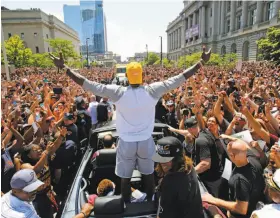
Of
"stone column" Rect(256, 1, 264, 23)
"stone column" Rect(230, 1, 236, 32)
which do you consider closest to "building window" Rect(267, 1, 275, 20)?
"stone column" Rect(256, 1, 264, 23)

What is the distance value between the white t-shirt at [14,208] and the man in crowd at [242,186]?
1632 millimetres

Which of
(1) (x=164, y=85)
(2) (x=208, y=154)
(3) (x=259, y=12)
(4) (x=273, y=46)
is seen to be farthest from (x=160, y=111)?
(3) (x=259, y=12)

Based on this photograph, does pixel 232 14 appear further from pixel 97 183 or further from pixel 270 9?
pixel 97 183

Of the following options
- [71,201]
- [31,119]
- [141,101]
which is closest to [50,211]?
[71,201]

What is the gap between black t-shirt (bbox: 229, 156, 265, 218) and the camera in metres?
2.34

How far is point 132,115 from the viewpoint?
248 cm

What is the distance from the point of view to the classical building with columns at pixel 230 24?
39.0 meters

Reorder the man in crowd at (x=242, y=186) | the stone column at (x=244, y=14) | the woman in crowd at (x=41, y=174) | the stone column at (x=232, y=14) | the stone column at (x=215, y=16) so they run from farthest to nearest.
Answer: the stone column at (x=215, y=16) → the stone column at (x=232, y=14) → the stone column at (x=244, y=14) → the woman in crowd at (x=41, y=174) → the man in crowd at (x=242, y=186)

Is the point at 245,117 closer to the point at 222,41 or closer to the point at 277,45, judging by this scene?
the point at 277,45

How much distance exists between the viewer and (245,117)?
4.22 metres

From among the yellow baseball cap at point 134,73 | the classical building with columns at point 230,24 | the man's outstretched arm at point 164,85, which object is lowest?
the man's outstretched arm at point 164,85

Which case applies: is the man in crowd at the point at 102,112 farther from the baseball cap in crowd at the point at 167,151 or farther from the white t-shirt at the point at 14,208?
the baseball cap in crowd at the point at 167,151

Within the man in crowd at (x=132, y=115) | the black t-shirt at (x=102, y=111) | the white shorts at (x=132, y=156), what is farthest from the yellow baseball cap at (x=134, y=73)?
the black t-shirt at (x=102, y=111)

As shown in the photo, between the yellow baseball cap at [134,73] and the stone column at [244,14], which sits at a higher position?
the stone column at [244,14]
